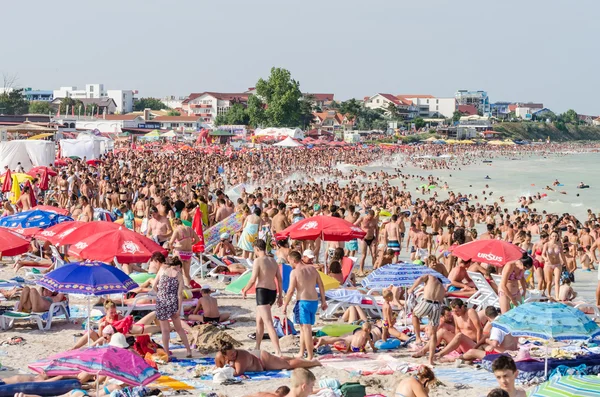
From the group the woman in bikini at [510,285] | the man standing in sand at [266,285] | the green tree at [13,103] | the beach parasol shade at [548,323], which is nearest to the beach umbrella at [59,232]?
the man standing in sand at [266,285]

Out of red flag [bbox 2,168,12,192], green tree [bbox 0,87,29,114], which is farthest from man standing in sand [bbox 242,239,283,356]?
green tree [bbox 0,87,29,114]

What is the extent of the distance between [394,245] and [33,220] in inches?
231

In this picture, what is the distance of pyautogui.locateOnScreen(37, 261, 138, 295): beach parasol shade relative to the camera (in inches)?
307

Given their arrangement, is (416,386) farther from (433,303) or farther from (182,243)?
(182,243)

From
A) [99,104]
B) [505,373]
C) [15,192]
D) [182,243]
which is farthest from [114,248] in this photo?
[99,104]

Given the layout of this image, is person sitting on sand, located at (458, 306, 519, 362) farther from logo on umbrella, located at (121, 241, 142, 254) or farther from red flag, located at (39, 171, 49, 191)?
red flag, located at (39, 171, 49, 191)

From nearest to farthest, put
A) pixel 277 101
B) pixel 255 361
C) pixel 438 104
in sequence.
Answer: pixel 255 361 < pixel 277 101 < pixel 438 104

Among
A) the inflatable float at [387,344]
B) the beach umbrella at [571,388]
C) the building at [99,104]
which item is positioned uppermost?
the building at [99,104]

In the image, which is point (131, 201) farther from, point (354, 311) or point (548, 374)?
point (548, 374)

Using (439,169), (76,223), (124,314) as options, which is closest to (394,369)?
(124,314)

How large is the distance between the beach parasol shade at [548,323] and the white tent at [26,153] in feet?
74.3

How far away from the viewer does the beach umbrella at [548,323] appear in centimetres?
670

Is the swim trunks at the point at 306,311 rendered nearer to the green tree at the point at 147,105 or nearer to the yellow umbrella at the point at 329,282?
the yellow umbrella at the point at 329,282

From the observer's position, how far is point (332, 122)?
111188 mm
